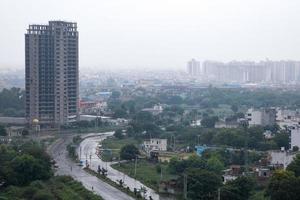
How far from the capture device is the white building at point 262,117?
1623 cm

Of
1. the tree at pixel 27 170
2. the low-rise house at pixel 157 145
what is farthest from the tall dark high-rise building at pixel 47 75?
the tree at pixel 27 170

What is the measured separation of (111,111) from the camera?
20.9m

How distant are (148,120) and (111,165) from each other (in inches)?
253

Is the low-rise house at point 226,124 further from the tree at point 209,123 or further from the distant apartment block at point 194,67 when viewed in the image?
the distant apartment block at point 194,67

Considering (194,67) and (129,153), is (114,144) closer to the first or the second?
(129,153)

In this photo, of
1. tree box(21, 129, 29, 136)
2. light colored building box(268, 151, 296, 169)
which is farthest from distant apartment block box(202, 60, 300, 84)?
light colored building box(268, 151, 296, 169)

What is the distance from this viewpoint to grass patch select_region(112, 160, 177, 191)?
31.4ft

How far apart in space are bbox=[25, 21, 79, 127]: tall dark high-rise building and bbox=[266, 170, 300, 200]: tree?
942cm

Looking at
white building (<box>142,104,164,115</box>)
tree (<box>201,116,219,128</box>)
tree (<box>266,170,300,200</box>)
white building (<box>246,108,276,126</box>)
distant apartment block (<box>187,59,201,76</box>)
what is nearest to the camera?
tree (<box>266,170,300,200</box>)

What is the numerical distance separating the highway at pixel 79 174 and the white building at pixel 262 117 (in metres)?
4.64

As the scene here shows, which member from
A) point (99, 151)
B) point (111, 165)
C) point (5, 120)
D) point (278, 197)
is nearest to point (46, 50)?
point (5, 120)

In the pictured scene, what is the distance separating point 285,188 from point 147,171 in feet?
11.2

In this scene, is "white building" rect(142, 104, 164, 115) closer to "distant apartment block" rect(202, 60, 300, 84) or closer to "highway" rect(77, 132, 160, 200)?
"highway" rect(77, 132, 160, 200)

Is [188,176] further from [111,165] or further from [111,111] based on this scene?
[111,111]
